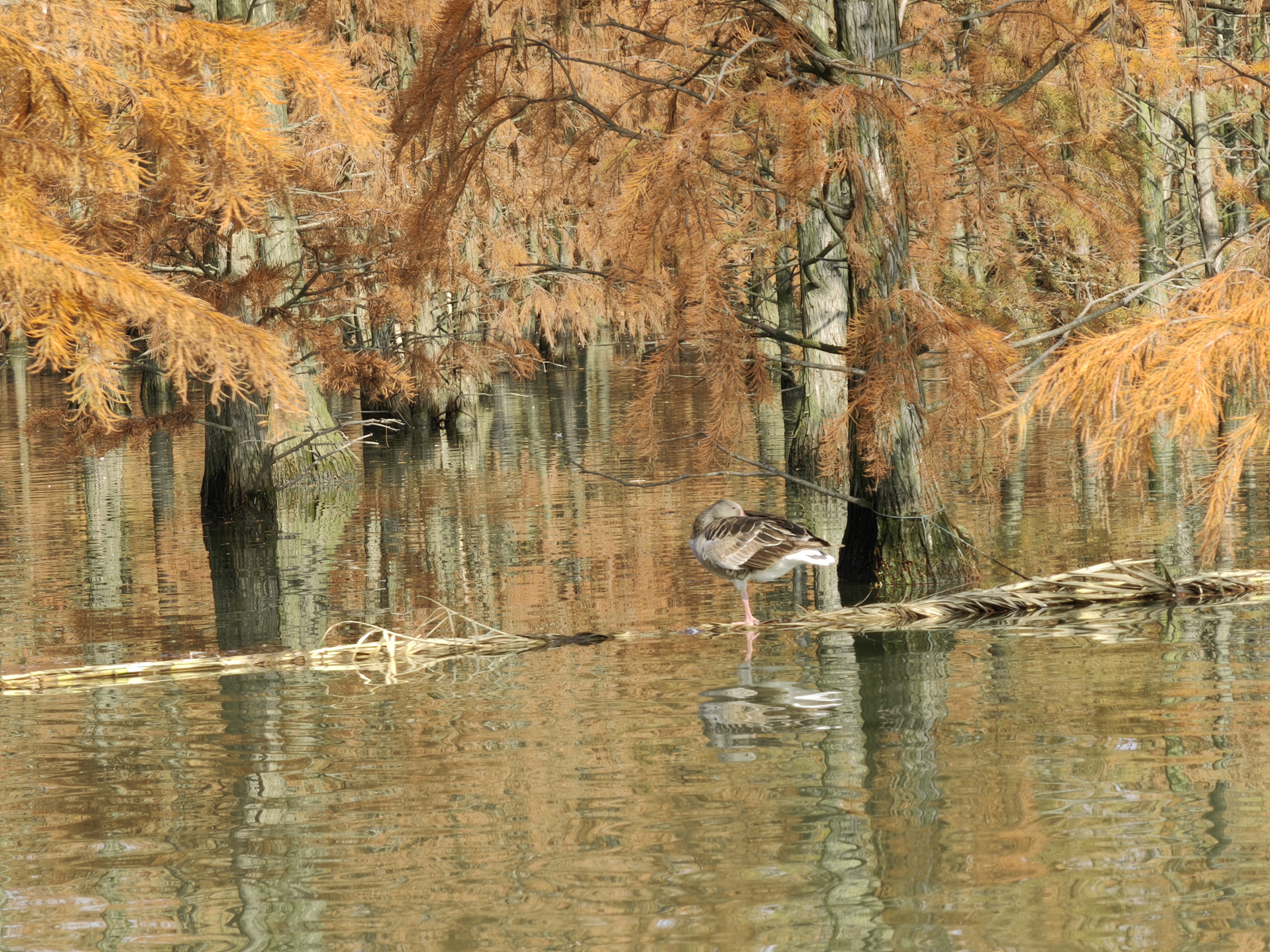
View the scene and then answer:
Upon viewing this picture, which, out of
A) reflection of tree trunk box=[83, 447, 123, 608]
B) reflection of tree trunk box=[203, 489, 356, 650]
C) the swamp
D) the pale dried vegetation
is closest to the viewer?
the swamp

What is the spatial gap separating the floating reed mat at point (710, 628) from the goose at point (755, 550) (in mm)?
310

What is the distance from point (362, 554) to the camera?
12891 mm

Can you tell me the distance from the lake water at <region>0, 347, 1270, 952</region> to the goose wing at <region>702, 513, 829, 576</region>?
47 centimetres

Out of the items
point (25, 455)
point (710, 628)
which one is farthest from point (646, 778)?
point (25, 455)

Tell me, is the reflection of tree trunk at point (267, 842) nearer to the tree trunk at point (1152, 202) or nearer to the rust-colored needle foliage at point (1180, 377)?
the rust-colored needle foliage at point (1180, 377)

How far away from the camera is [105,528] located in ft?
49.8

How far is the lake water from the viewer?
4.20 metres

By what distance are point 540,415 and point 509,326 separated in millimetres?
4132

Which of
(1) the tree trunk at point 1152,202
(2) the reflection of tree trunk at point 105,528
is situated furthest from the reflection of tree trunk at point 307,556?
(1) the tree trunk at point 1152,202

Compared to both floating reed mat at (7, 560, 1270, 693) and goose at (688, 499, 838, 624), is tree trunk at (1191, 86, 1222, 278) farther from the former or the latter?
goose at (688, 499, 838, 624)

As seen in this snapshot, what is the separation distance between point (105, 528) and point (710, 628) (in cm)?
869

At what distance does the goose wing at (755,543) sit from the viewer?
8.65 metres

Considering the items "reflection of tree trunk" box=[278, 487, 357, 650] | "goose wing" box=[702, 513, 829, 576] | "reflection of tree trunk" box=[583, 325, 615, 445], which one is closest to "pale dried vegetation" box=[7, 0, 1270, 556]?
"goose wing" box=[702, 513, 829, 576]

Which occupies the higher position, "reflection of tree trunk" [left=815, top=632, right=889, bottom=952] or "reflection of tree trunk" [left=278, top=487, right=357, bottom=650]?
"reflection of tree trunk" [left=278, top=487, right=357, bottom=650]
